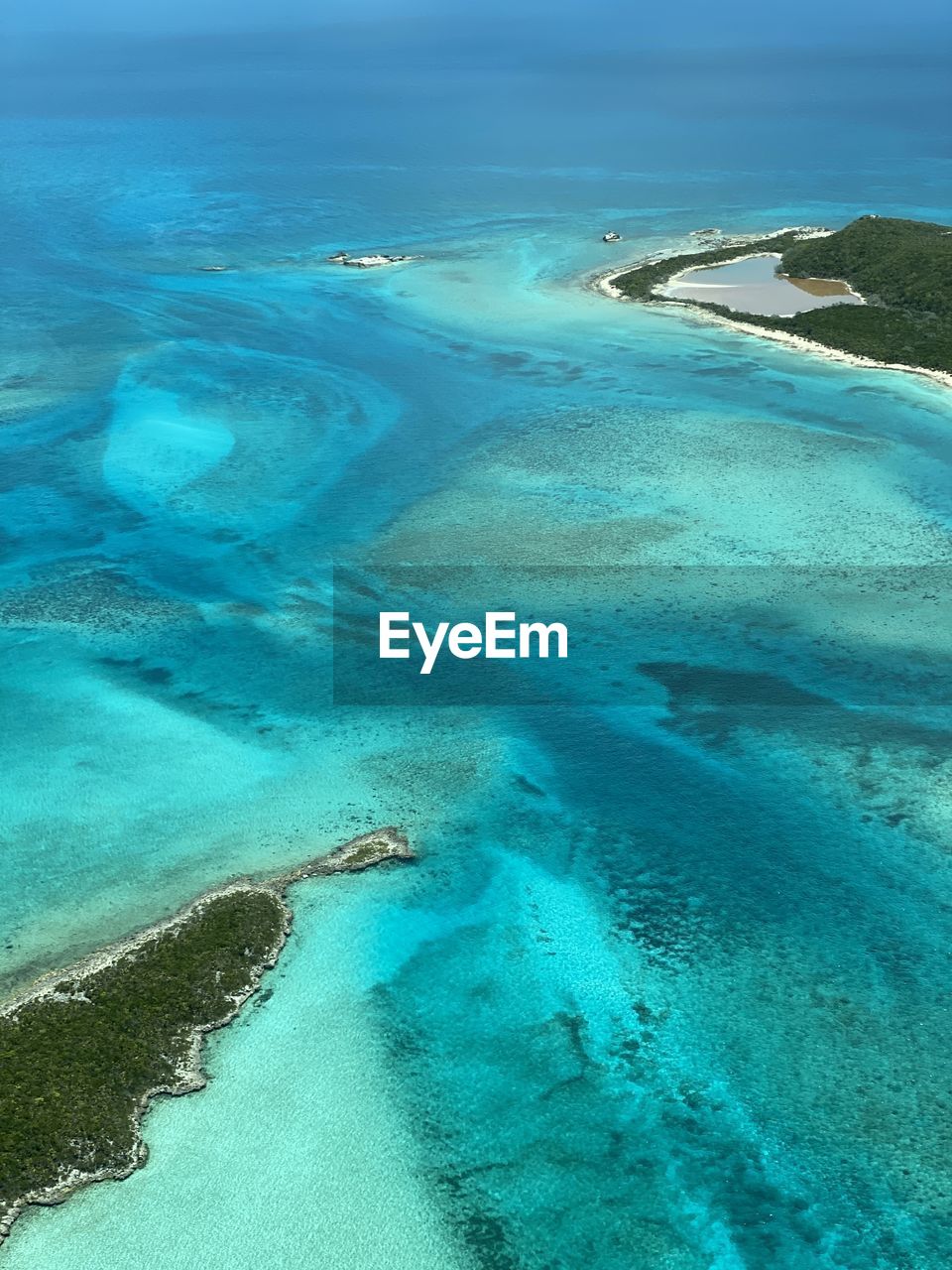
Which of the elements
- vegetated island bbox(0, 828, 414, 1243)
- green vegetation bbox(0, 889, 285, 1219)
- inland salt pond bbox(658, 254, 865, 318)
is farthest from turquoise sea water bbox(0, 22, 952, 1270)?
inland salt pond bbox(658, 254, 865, 318)

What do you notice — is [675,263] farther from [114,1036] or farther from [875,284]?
[114,1036]

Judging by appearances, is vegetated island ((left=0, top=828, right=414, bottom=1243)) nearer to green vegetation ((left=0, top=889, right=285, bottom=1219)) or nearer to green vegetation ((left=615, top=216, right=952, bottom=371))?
green vegetation ((left=0, top=889, right=285, bottom=1219))

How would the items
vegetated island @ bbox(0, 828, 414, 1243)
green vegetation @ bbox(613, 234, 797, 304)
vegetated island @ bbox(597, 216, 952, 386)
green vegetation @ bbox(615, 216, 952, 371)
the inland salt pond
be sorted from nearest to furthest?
vegetated island @ bbox(0, 828, 414, 1243), vegetated island @ bbox(597, 216, 952, 386), green vegetation @ bbox(615, 216, 952, 371), the inland salt pond, green vegetation @ bbox(613, 234, 797, 304)

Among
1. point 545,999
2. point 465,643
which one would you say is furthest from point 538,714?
point 545,999

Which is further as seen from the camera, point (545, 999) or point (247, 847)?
point (247, 847)

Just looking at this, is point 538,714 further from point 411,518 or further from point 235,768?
point 411,518

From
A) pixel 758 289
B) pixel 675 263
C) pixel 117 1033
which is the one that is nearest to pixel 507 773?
pixel 117 1033

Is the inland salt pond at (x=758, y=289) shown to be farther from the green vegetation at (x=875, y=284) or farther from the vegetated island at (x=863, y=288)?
the green vegetation at (x=875, y=284)
